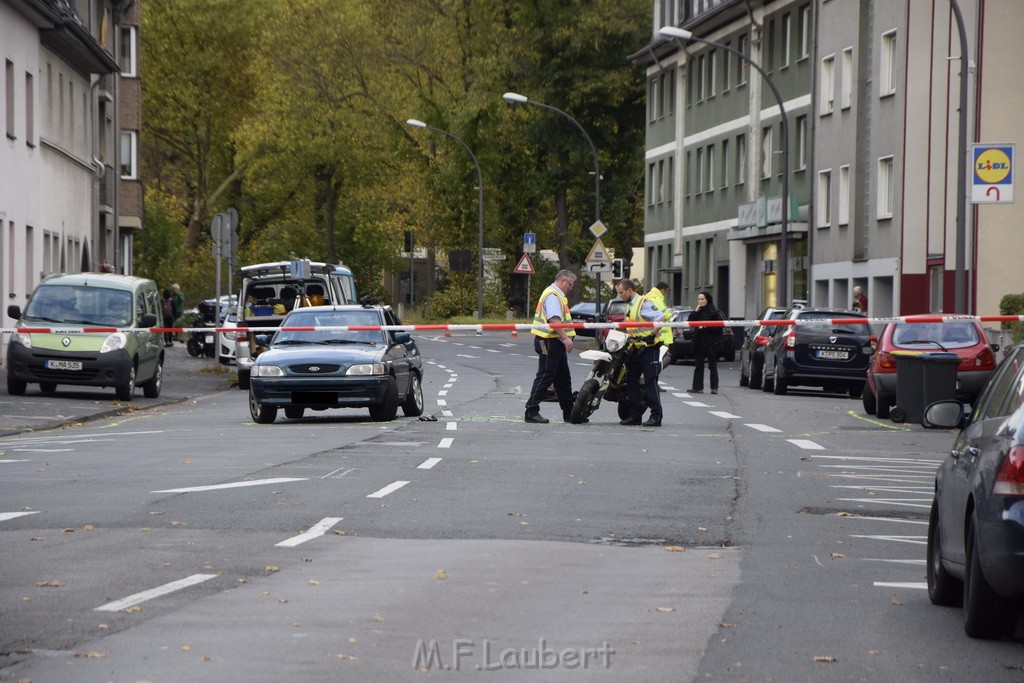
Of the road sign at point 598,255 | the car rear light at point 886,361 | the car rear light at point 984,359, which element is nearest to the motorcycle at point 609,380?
the car rear light at point 886,361

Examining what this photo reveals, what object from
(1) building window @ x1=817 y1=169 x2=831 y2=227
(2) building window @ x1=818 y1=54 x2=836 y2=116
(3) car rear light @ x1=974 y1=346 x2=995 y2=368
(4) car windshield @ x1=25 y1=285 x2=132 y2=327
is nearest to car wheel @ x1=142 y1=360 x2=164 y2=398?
(4) car windshield @ x1=25 y1=285 x2=132 y2=327

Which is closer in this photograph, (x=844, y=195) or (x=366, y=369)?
(x=366, y=369)

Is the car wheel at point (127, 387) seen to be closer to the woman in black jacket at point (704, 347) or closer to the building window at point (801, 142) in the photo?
the woman in black jacket at point (704, 347)

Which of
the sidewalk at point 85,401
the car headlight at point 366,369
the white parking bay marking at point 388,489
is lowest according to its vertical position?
the sidewalk at point 85,401

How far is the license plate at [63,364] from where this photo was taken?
1053 inches

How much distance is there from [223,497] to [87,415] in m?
11.6

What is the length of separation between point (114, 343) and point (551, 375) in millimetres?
7852

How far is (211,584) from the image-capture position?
8.70m

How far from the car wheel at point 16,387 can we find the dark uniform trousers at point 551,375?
8828mm

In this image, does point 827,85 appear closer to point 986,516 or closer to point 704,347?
point 704,347

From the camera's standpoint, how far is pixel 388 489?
13398 millimetres

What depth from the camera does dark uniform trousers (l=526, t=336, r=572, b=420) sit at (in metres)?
21.9

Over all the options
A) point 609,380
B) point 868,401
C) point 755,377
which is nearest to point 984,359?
point 868,401

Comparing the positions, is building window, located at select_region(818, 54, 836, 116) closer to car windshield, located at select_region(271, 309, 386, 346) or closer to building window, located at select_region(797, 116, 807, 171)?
building window, located at select_region(797, 116, 807, 171)
